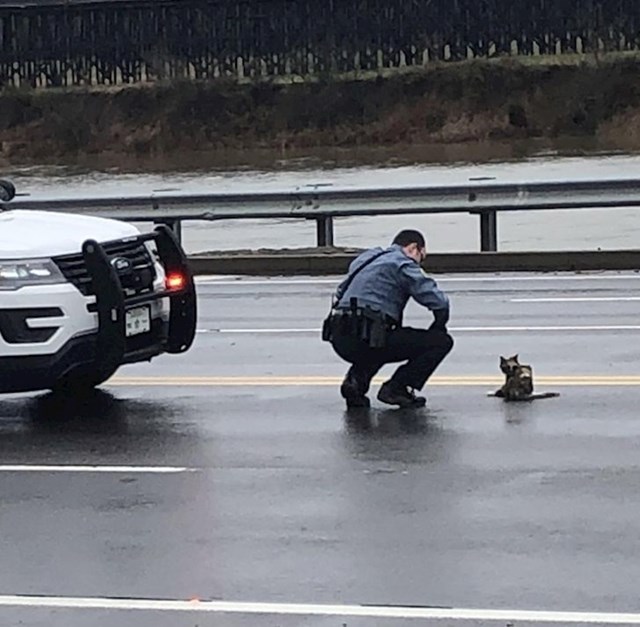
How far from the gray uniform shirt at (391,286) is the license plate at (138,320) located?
128 centimetres

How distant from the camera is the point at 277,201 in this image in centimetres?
2108

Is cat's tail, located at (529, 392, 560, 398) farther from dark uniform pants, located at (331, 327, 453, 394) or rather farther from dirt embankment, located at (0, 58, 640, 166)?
dirt embankment, located at (0, 58, 640, 166)

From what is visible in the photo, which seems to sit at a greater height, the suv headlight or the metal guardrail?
the suv headlight

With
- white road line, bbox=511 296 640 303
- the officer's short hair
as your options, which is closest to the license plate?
the officer's short hair

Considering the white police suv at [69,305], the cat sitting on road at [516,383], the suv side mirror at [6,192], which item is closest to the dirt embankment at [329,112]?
the suv side mirror at [6,192]

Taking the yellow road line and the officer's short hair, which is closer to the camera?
the officer's short hair

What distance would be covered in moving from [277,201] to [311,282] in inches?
83.6

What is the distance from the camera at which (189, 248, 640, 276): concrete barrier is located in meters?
19.4

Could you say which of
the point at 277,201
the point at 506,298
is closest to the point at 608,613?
the point at 506,298

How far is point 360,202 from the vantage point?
2089cm

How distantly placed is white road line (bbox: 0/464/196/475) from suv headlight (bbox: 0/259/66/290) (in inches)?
51.8

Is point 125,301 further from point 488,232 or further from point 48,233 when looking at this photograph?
point 488,232

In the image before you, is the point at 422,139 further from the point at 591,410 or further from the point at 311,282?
the point at 591,410

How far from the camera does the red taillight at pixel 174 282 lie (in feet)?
37.9
